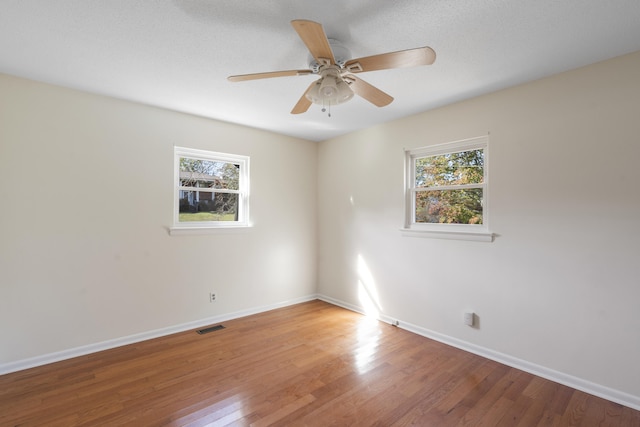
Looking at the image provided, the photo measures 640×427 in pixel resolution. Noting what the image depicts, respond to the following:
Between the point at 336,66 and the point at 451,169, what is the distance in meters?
1.96

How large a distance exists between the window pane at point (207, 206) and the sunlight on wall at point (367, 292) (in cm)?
182

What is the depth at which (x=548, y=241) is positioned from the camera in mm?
2488

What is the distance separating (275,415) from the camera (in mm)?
1986

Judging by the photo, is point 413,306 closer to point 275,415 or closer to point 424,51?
point 275,415

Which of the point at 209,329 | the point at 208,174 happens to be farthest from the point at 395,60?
the point at 209,329

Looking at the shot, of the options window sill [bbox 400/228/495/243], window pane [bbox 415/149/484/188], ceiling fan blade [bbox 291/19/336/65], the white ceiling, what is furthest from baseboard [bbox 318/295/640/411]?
ceiling fan blade [bbox 291/19/336/65]

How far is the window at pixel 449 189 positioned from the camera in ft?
9.80

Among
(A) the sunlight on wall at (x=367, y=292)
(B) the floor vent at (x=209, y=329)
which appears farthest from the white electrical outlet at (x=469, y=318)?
(B) the floor vent at (x=209, y=329)

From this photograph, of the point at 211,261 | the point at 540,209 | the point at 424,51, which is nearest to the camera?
the point at 424,51

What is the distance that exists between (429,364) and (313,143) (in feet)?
11.0

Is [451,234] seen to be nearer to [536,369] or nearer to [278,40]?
[536,369]

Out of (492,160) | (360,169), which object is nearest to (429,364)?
(492,160)

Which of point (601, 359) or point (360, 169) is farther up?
point (360, 169)

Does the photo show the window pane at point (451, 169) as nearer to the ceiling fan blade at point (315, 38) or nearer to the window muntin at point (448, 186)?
the window muntin at point (448, 186)
